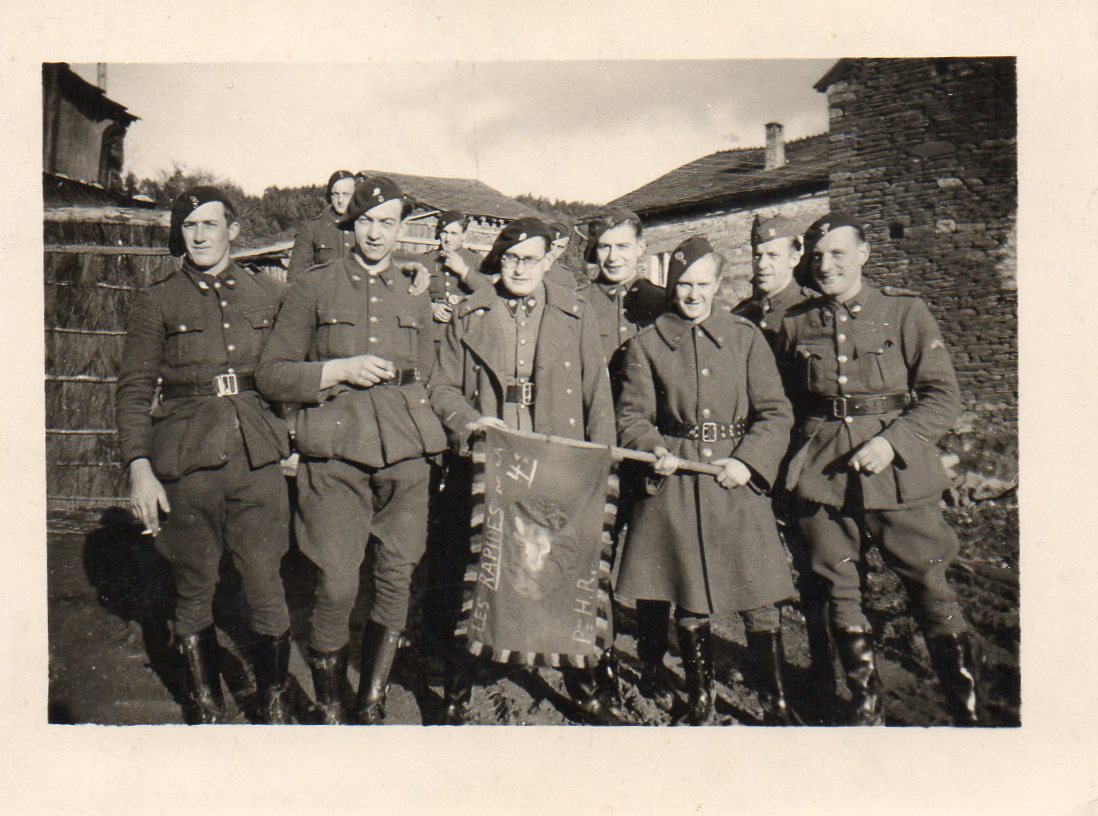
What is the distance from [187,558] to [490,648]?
4.54 feet

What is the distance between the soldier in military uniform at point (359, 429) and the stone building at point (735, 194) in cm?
231

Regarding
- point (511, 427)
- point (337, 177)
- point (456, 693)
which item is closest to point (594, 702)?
point (456, 693)

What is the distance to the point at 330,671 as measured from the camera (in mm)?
3354

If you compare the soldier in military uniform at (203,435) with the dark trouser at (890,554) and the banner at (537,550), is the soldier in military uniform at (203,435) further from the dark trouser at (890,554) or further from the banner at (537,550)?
the dark trouser at (890,554)

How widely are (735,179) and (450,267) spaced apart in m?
3.48

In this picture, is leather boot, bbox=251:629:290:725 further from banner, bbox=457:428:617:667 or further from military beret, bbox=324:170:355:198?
military beret, bbox=324:170:355:198

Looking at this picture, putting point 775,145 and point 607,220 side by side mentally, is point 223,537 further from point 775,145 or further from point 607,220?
point 775,145

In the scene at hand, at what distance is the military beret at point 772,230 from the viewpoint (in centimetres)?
401

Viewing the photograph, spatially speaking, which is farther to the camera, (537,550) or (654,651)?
(654,651)

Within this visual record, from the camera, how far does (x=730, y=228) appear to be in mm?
7637

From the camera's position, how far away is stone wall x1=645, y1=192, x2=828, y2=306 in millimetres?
6883

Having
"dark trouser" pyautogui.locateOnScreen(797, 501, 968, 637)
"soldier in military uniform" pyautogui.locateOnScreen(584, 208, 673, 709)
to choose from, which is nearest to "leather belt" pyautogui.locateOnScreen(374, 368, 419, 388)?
"soldier in military uniform" pyautogui.locateOnScreen(584, 208, 673, 709)

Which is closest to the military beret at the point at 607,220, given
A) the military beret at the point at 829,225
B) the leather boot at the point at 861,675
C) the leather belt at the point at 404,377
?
the military beret at the point at 829,225

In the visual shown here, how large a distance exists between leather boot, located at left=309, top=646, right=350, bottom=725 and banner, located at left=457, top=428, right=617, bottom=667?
56cm
